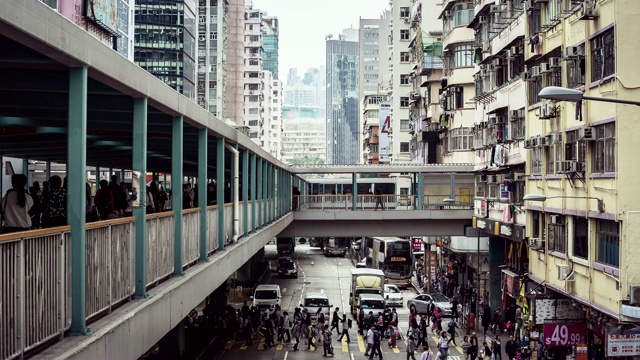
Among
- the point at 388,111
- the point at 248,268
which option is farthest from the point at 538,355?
the point at 388,111

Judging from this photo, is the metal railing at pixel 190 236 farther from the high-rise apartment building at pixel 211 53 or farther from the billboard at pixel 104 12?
the high-rise apartment building at pixel 211 53

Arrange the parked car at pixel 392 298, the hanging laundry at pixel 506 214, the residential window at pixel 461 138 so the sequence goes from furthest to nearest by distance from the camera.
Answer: the residential window at pixel 461 138 < the parked car at pixel 392 298 < the hanging laundry at pixel 506 214

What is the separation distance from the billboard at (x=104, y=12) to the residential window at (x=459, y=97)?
26.8m

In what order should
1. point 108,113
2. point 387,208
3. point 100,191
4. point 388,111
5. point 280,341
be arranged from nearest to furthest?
point 100,191 < point 108,113 < point 280,341 < point 387,208 < point 388,111

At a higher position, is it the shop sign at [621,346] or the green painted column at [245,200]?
the green painted column at [245,200]

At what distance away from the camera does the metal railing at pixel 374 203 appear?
44969 millimetres

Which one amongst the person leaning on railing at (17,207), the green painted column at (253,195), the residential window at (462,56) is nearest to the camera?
the person leaning on railing at (17,207)

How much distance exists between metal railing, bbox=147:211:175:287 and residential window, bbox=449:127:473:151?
40.1 metres

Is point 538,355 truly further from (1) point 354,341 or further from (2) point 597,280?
(1) point 354,341

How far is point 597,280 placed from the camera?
22109mm

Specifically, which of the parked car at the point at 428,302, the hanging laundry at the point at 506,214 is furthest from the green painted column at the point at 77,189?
the parked car at the point at 428,302

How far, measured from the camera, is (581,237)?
78.1 ft

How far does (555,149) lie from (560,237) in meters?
2.56

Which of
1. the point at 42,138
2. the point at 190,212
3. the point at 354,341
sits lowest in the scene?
the point at 354,341
